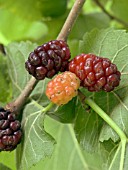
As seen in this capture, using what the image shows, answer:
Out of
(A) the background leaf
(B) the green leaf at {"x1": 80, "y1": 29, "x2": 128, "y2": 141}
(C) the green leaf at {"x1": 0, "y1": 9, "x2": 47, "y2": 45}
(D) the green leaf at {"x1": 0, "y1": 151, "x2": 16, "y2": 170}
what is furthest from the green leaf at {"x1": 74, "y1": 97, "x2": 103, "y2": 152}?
(C) the green leaf at {"x1": 0, "y1": 9, "x2": 47, "y2": 45}

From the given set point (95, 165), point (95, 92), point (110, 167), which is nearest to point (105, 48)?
point (95, 92)

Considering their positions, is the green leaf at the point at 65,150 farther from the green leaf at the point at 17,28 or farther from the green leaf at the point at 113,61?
the green leaf at the point at 113,61

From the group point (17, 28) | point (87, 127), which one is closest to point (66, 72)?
point (87, 127)

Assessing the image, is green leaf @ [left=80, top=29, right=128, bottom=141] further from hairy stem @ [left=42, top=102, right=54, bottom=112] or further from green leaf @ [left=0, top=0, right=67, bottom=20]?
green leaf @ [left=0, top=0, right=67, bottom=20]

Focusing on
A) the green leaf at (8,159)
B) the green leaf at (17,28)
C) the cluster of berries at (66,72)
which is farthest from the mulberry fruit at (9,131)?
the green leaf at (17,28)

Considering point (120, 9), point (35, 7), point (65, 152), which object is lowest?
point (65, 152)

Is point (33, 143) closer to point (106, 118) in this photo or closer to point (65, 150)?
point (106, 118)

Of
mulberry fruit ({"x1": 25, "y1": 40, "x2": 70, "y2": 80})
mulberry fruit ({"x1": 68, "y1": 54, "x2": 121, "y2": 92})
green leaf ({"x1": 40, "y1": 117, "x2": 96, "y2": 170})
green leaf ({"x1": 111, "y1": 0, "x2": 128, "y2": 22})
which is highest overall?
mulberry fruit ({"x1": 25, "y1": 40, "x2": 70, "y2": 80})
